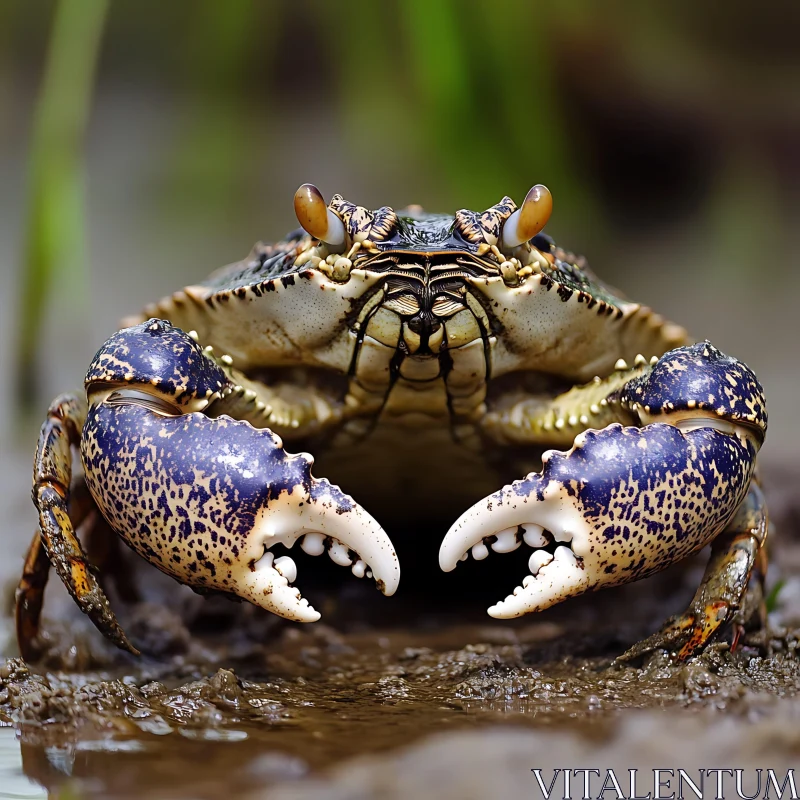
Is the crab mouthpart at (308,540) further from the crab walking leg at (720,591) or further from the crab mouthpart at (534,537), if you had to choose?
the crab walking leg at (720,591)

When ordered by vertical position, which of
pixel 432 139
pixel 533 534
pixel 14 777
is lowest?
pixel 14 777

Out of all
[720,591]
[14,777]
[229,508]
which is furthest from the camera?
[720,591]

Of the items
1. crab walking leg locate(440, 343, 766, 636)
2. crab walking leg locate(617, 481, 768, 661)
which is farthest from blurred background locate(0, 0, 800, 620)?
crab walking leg locate(440, 343, 766, 636)

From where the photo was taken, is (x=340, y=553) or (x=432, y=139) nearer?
(x=340, y=553)

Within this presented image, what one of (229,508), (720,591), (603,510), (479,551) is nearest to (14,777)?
(229,508)

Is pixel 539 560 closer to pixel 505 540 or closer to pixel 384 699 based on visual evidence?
pixel 505 540

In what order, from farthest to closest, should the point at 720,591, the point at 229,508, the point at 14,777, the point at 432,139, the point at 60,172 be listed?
the point at 432,139
the point at 60,172
the point at 720,591
the point at 229,508
the point at 14,777

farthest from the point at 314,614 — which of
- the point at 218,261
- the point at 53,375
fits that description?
the point at 218,261

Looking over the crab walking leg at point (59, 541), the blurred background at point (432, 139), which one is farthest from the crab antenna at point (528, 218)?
the blurred background at point (432, 139)

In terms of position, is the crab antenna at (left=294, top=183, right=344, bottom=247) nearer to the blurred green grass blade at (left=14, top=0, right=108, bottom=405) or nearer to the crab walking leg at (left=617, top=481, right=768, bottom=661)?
the crab walking leg at (left=617, top=481, right=768, bottom=661)

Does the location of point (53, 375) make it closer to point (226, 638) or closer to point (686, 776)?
point (226, 638)
